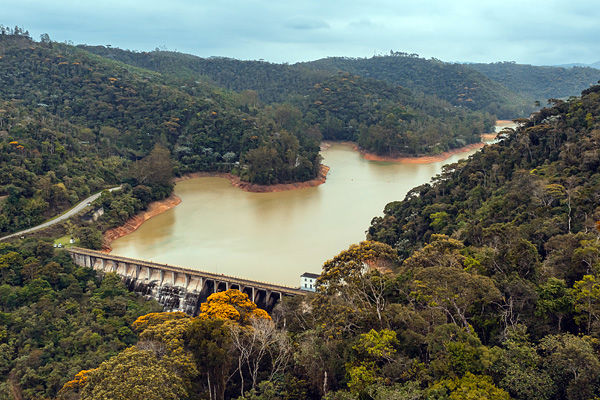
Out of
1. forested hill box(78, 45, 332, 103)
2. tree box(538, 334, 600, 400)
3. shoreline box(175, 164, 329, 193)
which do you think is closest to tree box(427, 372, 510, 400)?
tree box(538, 334, 600, 400)

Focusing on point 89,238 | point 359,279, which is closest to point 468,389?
point 359,279

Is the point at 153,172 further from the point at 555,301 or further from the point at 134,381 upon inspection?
the point at 555,301

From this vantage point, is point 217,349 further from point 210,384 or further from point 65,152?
point 65,152

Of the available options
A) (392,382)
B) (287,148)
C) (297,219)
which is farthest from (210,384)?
(287,148)

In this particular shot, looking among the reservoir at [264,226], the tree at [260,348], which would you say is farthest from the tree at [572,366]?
the reservoir at [264,226]

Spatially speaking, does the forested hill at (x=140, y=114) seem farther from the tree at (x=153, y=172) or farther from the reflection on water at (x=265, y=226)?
the tree at (x=153, y=172)
